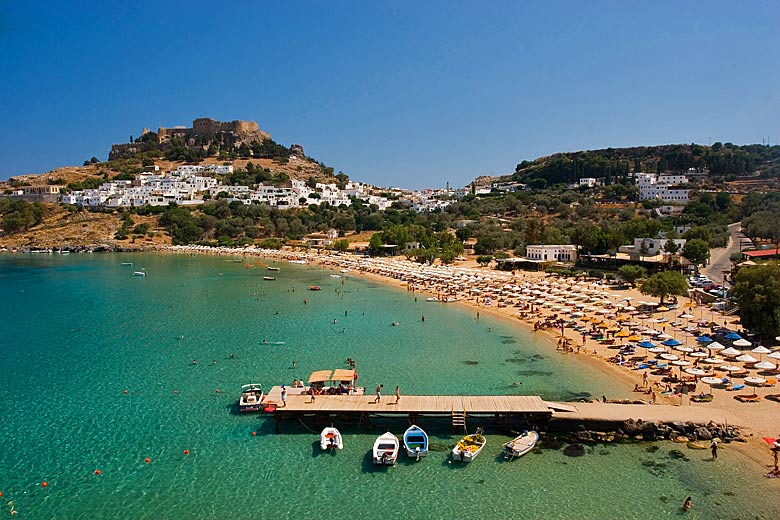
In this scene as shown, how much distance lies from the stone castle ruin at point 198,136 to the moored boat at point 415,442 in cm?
12984

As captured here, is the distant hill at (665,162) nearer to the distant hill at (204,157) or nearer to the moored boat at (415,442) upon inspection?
the distant hill at (204,157)

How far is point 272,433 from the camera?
56.5ft

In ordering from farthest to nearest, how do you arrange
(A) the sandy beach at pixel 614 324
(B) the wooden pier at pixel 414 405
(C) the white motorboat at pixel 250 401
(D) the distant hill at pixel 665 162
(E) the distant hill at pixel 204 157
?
(E) the distant hill at pixel 204 157 < (D) the distant hill at pixel 665 162 < (C) the white motorboat at pixel 250 401 < (A) the sandy beach at pixel 614 324 < (B) the wooden pier at pixel 414 405

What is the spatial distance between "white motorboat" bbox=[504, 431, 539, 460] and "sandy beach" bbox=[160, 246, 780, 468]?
3131 mm

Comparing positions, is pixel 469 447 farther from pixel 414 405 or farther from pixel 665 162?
pixel 665 162

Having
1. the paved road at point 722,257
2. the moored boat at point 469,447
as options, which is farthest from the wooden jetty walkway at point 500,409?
the paved road at point 722,257

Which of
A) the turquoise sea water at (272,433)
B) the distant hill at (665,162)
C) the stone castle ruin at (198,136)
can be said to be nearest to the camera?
the turquoise sea water at (272,433)

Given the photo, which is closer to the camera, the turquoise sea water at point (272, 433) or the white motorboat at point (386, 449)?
the turquoise sea water at point (272, 433)

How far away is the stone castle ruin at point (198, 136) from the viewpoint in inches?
Answer: 5408

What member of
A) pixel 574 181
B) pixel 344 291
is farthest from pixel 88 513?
pixel 574 181

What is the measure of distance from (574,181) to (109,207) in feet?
292

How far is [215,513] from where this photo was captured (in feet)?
43.1

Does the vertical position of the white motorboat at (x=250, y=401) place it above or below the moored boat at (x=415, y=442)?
above

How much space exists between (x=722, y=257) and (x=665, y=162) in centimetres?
7124
